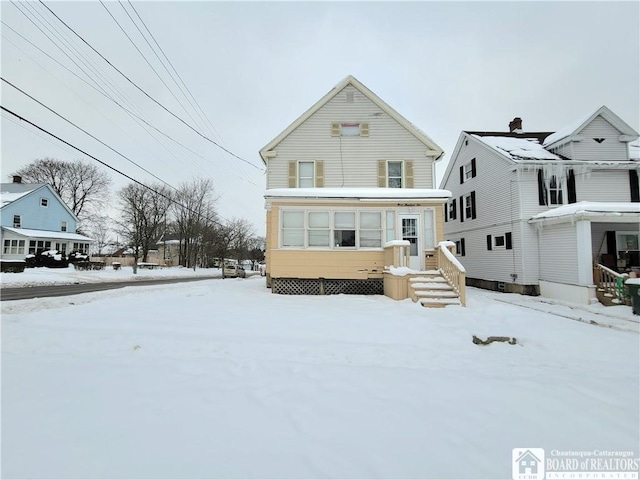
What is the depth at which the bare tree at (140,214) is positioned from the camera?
3472 cm

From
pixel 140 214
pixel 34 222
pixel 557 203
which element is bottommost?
pixel 557 203

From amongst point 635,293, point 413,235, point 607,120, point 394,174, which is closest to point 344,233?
point 413,235

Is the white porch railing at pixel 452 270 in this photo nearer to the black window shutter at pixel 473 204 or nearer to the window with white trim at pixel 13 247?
the black window shutter at pixel 473 204

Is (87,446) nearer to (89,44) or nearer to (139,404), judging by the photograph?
(139,404)

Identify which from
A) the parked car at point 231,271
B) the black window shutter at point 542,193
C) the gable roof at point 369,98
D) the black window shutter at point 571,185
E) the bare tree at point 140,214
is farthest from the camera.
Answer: the bare tree at point 140,214

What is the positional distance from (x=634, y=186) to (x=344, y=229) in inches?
582

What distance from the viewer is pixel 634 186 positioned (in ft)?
47.0

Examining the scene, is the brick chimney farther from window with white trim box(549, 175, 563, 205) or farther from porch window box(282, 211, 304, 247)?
porch window box(282, 211, 304, 247)

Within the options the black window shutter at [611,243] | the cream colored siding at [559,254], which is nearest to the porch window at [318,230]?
the cream colored siding at [559,254]

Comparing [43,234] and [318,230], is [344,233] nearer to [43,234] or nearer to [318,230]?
[318,230]

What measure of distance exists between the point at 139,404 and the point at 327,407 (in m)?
2.02

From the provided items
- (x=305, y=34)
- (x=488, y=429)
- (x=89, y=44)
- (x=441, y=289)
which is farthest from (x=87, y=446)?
(x=305, y=34)

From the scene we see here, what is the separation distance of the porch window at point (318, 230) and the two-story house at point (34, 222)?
3059 centimetres

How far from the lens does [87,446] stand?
2.46 metres
